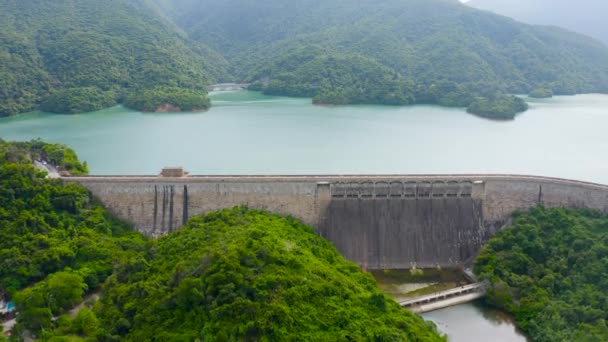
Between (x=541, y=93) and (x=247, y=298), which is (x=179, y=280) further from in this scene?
(x=541, y=93)

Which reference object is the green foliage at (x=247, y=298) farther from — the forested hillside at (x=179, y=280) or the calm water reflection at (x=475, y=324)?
the calm water reflection at (x=475, y=324)

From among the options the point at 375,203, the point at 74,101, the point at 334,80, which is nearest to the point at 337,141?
the point at 375,203

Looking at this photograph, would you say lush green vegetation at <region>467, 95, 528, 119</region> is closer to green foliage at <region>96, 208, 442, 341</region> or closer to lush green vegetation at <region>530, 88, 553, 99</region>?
lush green vegetation at <region>530, 88, 553, 99</region>

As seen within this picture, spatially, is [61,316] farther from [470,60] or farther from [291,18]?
[291,18]

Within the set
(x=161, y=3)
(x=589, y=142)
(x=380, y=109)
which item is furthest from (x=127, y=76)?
(x=161, y=3)

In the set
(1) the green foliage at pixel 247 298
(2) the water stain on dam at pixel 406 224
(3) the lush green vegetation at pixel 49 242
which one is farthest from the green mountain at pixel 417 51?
(1) the green foliage at pixel 247 298

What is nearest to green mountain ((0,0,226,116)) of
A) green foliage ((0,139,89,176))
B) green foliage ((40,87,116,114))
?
green foliage ((40,87,116,114))
